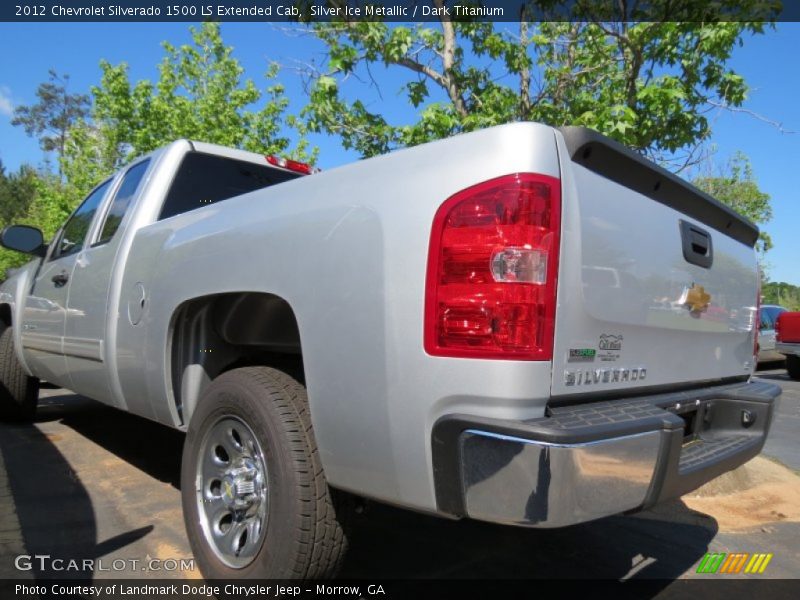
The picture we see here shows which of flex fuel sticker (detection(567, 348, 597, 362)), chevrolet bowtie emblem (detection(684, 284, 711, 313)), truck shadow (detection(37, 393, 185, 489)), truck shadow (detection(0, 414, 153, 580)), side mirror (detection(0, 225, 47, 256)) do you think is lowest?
truck shadow (detection(37, 393, 185, 489))

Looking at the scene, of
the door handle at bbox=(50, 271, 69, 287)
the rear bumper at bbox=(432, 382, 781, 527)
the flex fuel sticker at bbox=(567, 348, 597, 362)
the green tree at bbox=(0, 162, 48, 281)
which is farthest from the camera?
the green tree at bbox=(0, 162, 48, 281)

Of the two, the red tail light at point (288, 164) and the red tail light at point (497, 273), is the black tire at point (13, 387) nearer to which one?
the red tail light at point (288, 164)

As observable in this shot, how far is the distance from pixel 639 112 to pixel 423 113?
1654mm

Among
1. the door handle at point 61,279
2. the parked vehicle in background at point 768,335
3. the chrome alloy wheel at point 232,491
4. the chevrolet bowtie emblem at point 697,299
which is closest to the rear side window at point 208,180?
the door handle at point 61,279

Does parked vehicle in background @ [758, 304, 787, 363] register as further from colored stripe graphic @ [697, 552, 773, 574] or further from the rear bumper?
the rear bumper

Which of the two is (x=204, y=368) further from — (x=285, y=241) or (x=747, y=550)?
(x=747, y=550)

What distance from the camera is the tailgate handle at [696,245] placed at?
240cm

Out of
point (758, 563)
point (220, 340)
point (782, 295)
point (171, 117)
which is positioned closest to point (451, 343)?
point (220, 340)

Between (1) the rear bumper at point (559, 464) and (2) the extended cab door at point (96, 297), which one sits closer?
(1) the rear bumper at point (559, 464)

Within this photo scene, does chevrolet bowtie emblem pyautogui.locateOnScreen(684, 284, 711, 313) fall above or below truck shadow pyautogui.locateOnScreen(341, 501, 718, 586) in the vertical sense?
above

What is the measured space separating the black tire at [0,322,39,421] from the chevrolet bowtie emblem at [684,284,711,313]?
200 inches

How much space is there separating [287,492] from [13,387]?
165 inches

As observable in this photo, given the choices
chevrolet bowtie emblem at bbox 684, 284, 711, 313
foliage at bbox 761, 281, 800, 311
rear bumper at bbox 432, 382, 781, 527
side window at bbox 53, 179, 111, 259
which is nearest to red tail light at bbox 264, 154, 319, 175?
side window at bbox 53, 179, 111, 259

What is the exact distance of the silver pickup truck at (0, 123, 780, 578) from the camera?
171 cm
